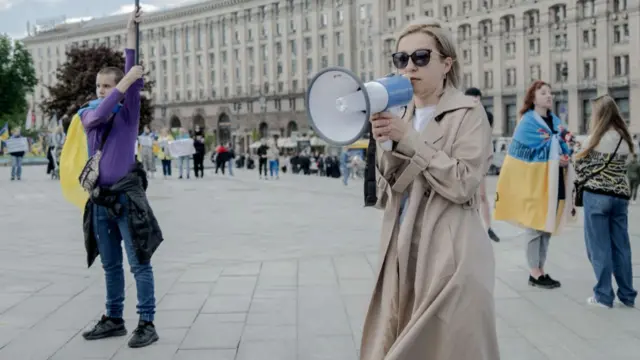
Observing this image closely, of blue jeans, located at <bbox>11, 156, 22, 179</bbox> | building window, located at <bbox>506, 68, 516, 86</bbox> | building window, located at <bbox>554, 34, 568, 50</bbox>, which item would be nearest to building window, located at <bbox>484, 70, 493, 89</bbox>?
building window, located at <bbox>506, 68, 516, 86</bbox>

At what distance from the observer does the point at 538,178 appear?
6.89 meters

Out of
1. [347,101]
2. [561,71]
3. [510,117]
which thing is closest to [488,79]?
[510,117]

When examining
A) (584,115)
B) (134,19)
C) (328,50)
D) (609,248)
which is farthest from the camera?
(328,50)

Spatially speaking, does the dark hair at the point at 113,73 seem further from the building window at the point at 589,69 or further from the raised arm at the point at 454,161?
the building window at the point at 589,69

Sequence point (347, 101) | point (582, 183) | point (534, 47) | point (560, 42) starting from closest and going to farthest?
point (347, 101), point (582, 183), point (560, 42), point (534, 47)

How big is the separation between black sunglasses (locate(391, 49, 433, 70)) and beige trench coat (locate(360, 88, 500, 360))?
0.56 ft

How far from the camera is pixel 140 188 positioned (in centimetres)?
500

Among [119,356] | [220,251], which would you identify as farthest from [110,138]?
[220,251]

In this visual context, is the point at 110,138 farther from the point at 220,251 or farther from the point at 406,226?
the point at 220,251

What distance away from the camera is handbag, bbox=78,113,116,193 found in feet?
16.0

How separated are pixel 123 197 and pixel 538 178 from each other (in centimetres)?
382

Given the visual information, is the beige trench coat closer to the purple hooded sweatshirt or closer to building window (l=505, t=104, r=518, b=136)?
the purple hooded sweatshirt

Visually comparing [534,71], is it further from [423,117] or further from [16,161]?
[423,117]

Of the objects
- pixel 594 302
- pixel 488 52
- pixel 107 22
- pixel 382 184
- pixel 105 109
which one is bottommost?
pixel 594 302
